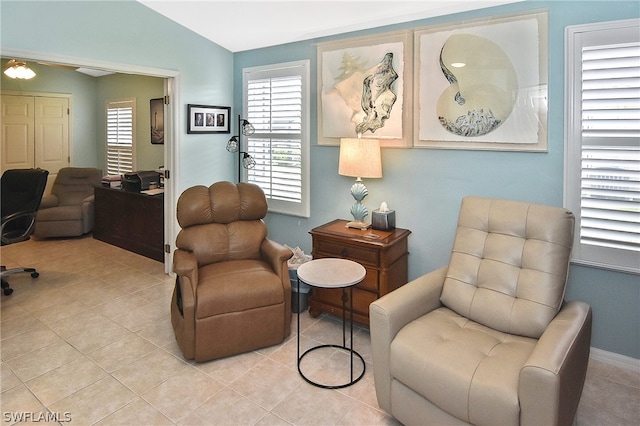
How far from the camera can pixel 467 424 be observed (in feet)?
5.78

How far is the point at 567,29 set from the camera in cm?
258

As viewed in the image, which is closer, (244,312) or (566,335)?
(566,335)

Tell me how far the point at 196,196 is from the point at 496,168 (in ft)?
7.32

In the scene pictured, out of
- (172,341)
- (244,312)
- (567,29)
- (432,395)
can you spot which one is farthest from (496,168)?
(172,341)

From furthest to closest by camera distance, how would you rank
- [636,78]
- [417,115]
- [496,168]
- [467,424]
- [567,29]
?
1. [417,115]
2. [496,168]
3. [567,29]
4. [636,78]
5. [467,424]

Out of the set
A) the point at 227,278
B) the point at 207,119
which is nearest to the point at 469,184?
the point at 227,278

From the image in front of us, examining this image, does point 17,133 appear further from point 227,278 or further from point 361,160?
point 361,160

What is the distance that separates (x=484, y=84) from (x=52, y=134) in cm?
663

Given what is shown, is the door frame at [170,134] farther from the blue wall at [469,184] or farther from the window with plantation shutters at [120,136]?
the window with plantation shutters at [120,136]

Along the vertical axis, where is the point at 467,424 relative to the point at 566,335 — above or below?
below

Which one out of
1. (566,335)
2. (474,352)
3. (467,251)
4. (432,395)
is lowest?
(432,395)

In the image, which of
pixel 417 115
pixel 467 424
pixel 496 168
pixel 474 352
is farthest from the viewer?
pixel 417 115

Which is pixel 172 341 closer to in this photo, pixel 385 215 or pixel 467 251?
pixel 385 215

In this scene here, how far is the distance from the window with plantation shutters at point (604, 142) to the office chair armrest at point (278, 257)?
6.35 feet
